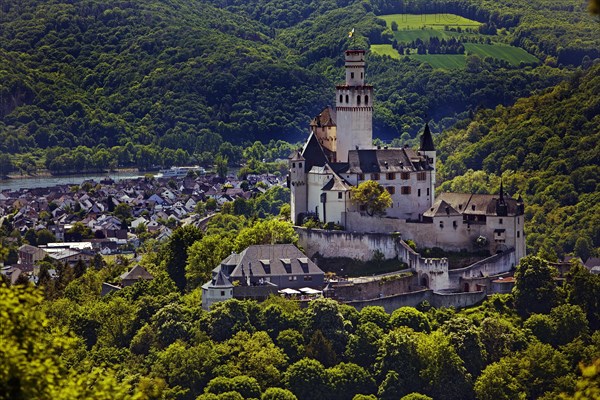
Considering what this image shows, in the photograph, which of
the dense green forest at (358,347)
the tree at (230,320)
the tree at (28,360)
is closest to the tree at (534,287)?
the dense green forest at (358,347)

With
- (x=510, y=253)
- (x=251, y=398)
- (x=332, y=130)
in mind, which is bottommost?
(x=251, y=398)

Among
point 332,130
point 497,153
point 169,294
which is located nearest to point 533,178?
point 497,153

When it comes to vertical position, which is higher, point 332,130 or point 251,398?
point 332,130

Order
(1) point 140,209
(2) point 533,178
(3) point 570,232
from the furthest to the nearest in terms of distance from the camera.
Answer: (1) point 140,209
(2) point 533,178
(3) point 570,232

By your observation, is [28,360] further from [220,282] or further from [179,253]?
[179,253]

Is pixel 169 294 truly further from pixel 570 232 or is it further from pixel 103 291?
pixel 570 232

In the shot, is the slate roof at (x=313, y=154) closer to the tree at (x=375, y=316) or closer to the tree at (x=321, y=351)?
the tree at (x=375, y=316)
